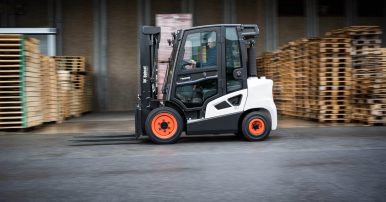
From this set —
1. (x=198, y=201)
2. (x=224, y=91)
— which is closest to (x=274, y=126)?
(x=224, y=91)

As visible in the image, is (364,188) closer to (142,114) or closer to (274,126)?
(274,126)

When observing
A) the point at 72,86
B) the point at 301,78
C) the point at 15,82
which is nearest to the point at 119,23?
the point at 72,86

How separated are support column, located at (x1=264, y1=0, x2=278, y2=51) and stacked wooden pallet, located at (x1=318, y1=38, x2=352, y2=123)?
389 inches

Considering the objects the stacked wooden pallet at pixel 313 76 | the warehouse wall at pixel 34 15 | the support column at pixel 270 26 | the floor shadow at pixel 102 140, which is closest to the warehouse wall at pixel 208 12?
the support column at pixel 270 26

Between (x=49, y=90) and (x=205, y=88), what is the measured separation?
6.15m

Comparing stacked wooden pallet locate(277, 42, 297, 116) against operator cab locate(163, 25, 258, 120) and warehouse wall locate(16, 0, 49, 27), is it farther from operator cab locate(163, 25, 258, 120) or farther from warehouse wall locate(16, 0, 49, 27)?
warehouse wall locate(16, 0, 49, 27)

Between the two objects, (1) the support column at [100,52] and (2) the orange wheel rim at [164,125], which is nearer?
(2) the orange wheel rim at [164,125]

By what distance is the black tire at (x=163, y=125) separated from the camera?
317 inches

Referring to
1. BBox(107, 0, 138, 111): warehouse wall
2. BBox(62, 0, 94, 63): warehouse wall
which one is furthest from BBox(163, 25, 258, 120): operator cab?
BBox(62, 0, 94, 63): warehouse wall

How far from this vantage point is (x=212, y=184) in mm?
4742

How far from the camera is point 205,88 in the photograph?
817cm

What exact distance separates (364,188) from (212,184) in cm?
164

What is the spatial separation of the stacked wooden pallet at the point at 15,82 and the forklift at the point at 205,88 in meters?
3.68

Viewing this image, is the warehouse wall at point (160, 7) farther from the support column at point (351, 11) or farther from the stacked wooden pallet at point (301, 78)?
the stacked wooden pallet at point (301, 78)
